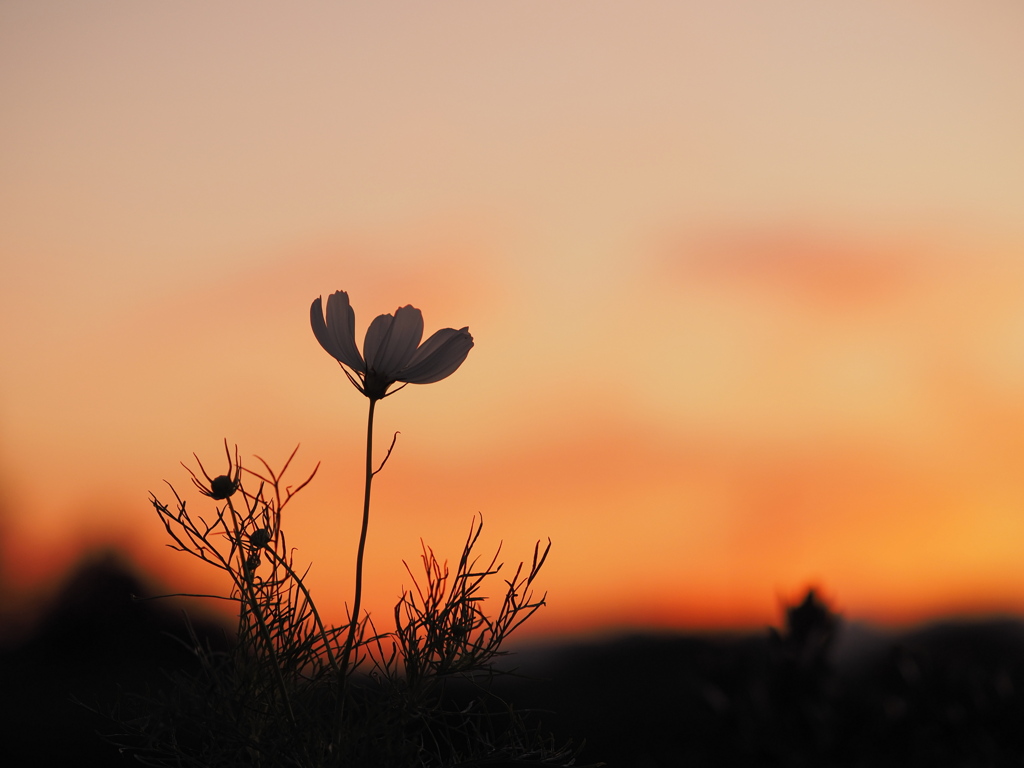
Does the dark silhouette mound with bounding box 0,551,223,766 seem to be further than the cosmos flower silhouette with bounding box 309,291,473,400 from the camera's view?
Yes

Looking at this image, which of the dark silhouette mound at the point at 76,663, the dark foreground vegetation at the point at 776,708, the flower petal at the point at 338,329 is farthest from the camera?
the dark silhouette mound at the point at 76,663

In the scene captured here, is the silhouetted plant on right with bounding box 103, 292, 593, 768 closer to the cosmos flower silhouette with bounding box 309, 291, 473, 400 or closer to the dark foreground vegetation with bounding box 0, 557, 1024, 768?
the cosmos flower silhouette with bounding box 309, 291, 473, 400

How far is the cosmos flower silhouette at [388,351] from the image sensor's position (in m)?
0.75

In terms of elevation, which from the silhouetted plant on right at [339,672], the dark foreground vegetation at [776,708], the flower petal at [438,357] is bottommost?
the dark foreground vegetation at [776,708]

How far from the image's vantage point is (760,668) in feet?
9.62

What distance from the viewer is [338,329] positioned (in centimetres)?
76

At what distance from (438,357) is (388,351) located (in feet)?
0.15

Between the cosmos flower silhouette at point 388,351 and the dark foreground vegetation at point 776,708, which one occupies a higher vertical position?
Answer: the cosmos flower silhouette at point 388,351

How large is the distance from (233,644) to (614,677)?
321cm

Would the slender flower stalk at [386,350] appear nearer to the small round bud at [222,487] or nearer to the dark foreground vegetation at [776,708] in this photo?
the small round bud at [222,487]

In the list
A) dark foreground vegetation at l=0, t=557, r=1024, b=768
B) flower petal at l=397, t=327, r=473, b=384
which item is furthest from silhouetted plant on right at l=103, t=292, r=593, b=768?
dark foreground vegetation at l=0, t=557, r=1024, b=768

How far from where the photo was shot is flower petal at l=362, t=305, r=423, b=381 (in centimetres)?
77

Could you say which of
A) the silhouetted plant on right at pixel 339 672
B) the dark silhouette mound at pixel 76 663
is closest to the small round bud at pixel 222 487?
the silhouetted plant on right at pixel 339 672

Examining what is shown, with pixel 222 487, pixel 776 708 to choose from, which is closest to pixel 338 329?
pixel 222 487
